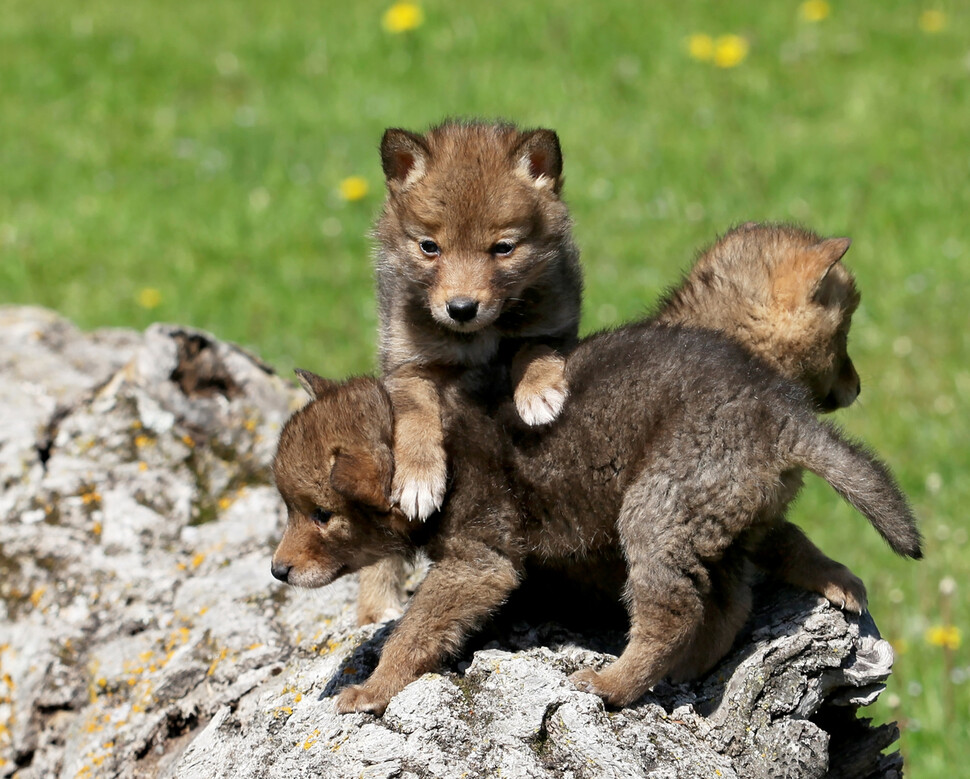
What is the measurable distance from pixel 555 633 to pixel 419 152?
6.84ft

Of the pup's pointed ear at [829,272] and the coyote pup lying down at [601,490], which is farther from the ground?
the pup's pointed ear at [829,272]

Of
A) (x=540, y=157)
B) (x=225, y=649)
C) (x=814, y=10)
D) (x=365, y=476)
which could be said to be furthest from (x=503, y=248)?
(x=814, y=10)

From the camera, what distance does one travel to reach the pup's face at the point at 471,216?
4641 millimetres

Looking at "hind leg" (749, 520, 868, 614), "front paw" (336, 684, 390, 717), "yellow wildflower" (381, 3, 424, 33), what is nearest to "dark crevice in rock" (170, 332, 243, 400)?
"front paw" (336, 684, 390, 717)

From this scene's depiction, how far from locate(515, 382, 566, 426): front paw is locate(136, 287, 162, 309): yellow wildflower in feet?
20.5

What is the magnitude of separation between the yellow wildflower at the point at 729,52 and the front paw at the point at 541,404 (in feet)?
29.4

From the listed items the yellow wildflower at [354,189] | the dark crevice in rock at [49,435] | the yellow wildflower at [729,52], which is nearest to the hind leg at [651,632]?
the dark crevice in rock at [49,435]

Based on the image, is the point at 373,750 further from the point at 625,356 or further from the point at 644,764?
the point at 625,356

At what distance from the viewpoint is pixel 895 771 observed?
4.45 meters

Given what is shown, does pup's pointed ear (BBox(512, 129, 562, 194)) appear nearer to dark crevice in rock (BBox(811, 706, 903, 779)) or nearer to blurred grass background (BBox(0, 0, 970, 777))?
dark crevice in rock (BBox(811, 706, 903, 779))

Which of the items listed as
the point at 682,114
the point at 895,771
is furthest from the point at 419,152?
the point at 682,114

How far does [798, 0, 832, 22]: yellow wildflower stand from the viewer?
1298 cm

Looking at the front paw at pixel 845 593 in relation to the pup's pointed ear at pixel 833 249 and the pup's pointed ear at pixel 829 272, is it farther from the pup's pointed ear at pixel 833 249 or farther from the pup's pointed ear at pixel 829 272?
the pup's pointed ear at pixel 833 249

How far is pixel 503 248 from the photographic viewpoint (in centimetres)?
478
